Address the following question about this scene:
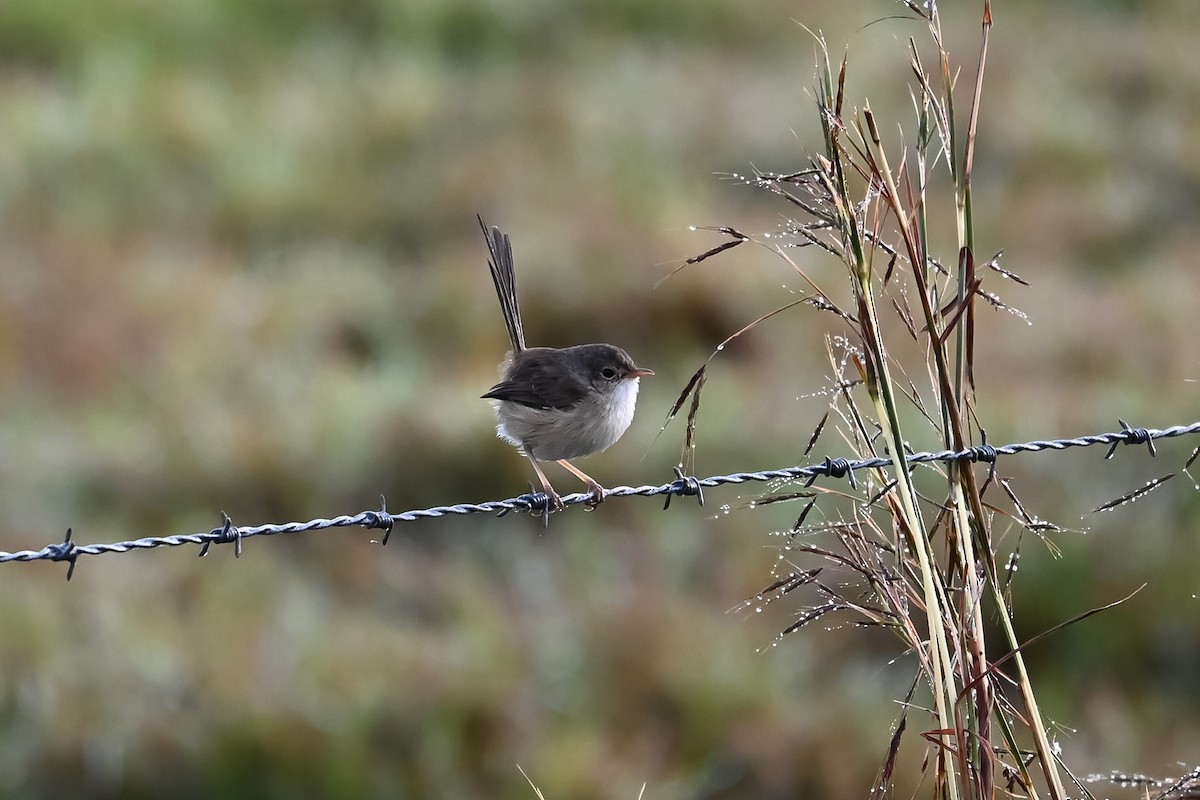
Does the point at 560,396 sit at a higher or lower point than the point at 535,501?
higher

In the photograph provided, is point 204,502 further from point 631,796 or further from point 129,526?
point 631,796

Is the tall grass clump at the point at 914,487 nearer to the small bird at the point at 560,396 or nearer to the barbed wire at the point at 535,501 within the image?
the barbed wire at the point at 535,501

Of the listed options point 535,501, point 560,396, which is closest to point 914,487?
point 535,501

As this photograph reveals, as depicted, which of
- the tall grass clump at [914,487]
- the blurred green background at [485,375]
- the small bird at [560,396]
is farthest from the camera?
the blurred green background at [485,375]

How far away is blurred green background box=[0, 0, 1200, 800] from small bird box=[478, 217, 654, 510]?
2.30 ft

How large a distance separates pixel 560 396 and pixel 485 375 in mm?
4928

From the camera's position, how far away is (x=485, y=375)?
9758 millimetres

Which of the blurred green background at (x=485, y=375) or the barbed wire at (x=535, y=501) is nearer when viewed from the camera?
the barbed wire at (x=535, y=501)

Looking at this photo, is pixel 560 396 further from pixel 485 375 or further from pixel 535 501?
pixel 485 375

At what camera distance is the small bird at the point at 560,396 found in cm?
484

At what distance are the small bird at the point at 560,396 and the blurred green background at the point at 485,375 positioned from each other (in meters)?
0.70

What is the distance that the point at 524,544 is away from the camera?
Answer: 8.32 meters

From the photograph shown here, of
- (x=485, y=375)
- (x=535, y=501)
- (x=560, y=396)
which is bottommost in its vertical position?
(x=535, y=501)

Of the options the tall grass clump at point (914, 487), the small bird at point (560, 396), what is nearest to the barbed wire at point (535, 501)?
the tall grass clump at point (914, 487)
